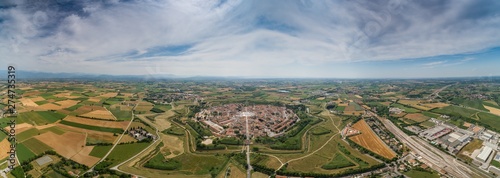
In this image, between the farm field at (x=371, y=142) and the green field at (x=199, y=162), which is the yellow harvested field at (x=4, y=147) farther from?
the farm field at (x=371, y=142)

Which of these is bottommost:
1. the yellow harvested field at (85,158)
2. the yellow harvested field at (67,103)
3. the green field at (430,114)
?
the yellow harvested field at (85,158)

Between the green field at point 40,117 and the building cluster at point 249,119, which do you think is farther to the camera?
the building cluster at point 249,119

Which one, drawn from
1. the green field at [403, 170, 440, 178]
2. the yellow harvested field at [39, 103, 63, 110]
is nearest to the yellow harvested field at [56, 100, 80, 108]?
the yellow harvested field at [39, 103, 63, 110]

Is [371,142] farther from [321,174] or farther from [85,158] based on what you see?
[85,158]

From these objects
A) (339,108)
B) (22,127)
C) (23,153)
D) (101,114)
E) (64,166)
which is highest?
(22,127)

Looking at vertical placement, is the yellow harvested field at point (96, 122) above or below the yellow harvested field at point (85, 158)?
above

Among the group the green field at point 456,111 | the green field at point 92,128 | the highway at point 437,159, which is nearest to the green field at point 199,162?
the green field at point 92,128

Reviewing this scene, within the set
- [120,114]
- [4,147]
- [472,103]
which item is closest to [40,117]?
[120,114]

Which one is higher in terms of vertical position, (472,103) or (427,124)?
(472,103)
